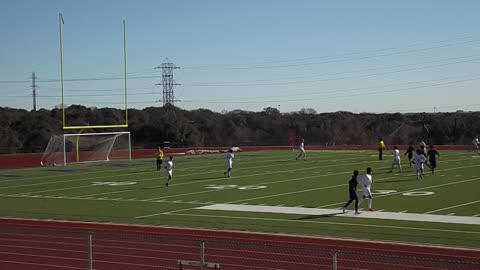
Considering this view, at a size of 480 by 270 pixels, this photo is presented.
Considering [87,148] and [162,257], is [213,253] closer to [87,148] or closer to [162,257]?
[162,257]

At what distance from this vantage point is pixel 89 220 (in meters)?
21.1

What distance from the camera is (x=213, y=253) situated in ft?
48.7

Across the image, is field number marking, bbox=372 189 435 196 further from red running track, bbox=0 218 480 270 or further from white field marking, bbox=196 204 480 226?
red running track, bbox=0 218 480 270

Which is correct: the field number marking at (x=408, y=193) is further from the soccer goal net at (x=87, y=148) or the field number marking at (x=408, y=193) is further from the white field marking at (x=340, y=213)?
the soccer goal net at (x=87, y=148)

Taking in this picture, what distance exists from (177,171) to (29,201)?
1349 centimetres

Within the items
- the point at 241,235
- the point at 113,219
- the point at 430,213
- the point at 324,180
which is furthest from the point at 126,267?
the point at 324,180

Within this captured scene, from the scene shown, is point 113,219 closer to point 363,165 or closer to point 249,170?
point 249,170

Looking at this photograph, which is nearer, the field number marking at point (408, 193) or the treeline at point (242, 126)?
the field number marking at point (408, 193)

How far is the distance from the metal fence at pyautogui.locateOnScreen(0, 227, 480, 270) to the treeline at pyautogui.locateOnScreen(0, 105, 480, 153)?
2195 inches

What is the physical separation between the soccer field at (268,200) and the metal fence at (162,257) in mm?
2861

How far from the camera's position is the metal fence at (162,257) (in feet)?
43.3

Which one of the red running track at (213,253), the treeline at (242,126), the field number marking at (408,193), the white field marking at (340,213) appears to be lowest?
the red running track at (213,253)

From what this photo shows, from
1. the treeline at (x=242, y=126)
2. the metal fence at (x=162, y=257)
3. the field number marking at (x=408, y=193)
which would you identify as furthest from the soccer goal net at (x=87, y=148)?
the metal fence at (x=162, y=257)

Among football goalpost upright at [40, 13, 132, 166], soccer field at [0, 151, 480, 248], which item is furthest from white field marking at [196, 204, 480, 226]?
football goalpost upright at [40, 13, 132, 166]
